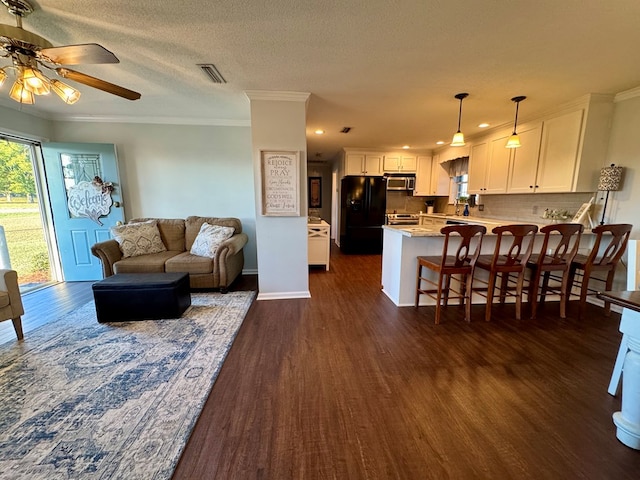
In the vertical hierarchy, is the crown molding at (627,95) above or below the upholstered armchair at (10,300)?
above

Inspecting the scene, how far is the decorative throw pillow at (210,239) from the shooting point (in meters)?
3.46

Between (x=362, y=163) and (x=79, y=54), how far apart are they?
500 cm

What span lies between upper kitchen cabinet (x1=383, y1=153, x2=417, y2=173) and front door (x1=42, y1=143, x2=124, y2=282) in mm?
5152

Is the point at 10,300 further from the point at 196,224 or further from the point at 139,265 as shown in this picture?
the point at 196,224

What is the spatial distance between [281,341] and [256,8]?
2.46m

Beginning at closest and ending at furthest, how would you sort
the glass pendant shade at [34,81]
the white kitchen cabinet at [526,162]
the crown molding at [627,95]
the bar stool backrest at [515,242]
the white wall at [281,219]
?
1. the glass pendant shade at [34,81]
2. the bar stool backrest at [515,242]
3. the crown molding at [627,95]
4. the white wall at [281,219]
5. the white kitchen cabinet at [526,162]

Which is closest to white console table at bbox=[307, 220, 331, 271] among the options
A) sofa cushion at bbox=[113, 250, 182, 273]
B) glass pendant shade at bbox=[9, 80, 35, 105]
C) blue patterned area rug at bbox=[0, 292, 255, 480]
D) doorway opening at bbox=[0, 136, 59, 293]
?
blue patterned area rug at bbox=[0, 292, 255, 480]

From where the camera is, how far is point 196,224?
12.8ft

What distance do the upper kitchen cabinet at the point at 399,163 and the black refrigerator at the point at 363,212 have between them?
19.7 inches

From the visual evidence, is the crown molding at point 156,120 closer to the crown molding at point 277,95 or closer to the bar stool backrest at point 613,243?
the crown molding at point 277,95

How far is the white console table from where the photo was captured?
14.5ft

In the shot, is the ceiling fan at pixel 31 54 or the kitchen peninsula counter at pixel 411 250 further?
the kitchen peninsula counter at pixel 411 250

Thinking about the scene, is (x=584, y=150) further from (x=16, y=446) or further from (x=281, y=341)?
(x=16, y=446)

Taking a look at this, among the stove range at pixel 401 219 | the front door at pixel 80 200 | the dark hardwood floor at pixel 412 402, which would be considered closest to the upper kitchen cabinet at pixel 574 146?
the dark hardwood floor at pixel 412 402
